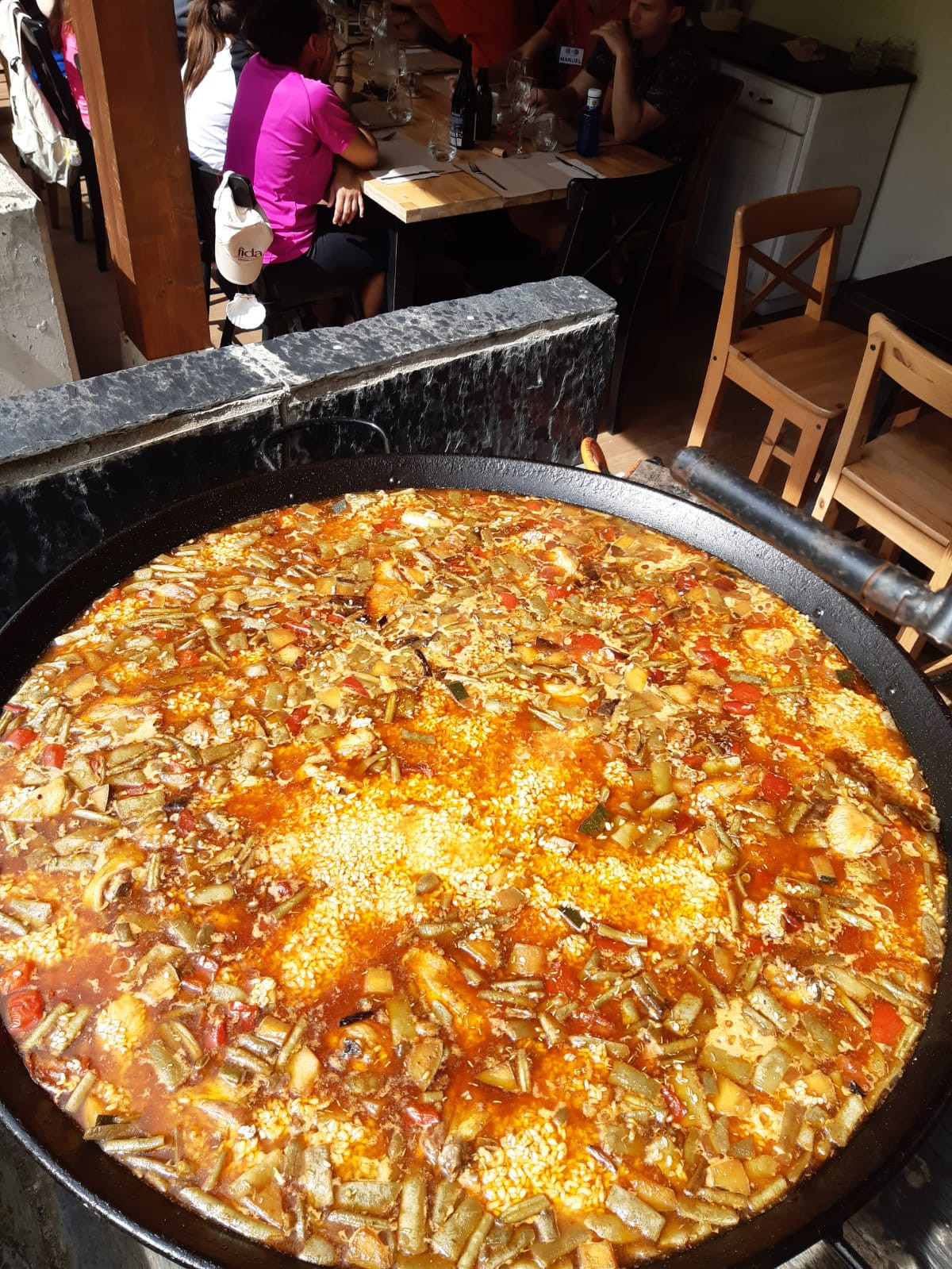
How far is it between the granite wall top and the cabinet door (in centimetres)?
342

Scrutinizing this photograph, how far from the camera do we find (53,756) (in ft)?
4.99

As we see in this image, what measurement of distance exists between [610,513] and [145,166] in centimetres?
246

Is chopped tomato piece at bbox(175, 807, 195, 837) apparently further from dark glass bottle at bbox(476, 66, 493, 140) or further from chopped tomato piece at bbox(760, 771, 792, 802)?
dark glass bottle at bbox(476, 66, 493, 140)

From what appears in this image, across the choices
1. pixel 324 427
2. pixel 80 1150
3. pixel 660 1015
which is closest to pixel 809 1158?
pixel 660 1015

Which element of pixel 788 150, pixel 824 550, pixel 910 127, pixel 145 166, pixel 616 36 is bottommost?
pixel 788 150

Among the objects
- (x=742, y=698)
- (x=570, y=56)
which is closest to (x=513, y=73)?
(x=570, y=56)

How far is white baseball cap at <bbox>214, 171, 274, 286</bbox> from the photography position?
3.58 metres

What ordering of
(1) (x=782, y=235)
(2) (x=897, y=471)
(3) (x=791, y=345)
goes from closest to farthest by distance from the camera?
(2) (x=897, y=471)
(1) (x=782, y=235)
(3) (x=791, y=345)

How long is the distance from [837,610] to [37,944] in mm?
1500

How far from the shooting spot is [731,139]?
588cm

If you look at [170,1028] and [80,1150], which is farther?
[170,1028]

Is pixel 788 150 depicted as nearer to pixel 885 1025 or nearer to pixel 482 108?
pixel 482 108

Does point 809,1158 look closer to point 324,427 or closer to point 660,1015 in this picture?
point 660,1015

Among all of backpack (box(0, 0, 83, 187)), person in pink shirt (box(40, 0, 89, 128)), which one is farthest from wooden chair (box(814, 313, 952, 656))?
person in pink shirt (box(40, 0, 89, 128))
